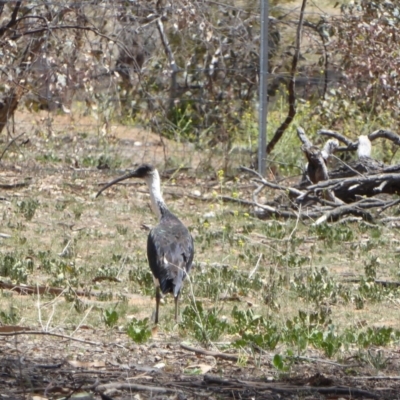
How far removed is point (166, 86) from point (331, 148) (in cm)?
532

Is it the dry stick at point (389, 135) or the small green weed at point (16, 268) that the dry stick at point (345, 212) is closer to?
the dry stick at point (389, 135)

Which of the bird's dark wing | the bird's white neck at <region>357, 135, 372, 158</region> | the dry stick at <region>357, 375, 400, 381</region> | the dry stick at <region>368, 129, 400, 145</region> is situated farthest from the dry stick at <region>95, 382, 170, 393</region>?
the dry stick at <region>368, 129, 400, 145</region>

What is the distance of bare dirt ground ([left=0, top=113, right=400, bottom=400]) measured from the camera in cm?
536

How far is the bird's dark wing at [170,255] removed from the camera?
7488 mm

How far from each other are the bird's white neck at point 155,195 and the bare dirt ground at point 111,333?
1.85 ft

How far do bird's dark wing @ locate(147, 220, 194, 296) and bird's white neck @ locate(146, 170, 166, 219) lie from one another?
83 cm

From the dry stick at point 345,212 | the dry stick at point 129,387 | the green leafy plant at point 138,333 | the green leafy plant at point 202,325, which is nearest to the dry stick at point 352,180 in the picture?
the dry stick at point 345,212

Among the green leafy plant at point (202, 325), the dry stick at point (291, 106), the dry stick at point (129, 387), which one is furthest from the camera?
the dry stick at point (291, 106)

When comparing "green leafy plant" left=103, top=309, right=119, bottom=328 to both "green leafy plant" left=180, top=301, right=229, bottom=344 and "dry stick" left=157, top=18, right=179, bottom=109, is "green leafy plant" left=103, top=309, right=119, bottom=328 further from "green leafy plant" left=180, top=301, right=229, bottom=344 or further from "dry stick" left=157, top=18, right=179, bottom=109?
"dry stick" left=157, top=18, right=179, bottom=109

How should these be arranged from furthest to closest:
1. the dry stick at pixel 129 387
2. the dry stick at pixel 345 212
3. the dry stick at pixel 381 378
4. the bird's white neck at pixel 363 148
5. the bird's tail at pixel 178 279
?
the bird's white neck at pixel 363 148, the dry stick at pixel 345 212, the bird's tail at pixel 178 279, the dry stick at pixel 381 378, the dry stick at pixel 129 387

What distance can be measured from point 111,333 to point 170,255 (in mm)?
1100

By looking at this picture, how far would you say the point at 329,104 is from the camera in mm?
15664

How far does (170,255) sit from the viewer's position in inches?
306

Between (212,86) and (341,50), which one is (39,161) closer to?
(212,86)
